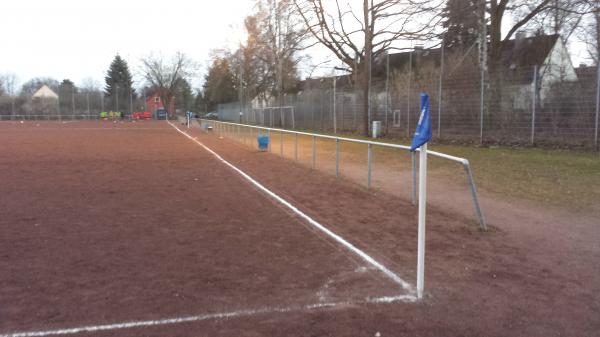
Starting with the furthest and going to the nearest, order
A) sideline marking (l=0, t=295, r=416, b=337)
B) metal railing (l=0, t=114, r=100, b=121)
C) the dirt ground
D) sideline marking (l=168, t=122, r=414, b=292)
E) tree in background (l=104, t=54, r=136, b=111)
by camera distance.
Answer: tree in background (l=104, t=54, r=136, b=111), metal railing (l=0, t=114, r=100, b=121), sideline marking (l=168, t=122, r=414, b=292), the dirt ground, sideline marking (l=0, t=295, r=416, b=337)

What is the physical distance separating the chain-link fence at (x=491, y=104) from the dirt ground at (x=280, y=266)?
990 cm

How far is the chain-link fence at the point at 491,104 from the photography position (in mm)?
16141

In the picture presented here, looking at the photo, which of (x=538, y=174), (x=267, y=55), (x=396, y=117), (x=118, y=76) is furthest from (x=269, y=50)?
(x=118, y=76)

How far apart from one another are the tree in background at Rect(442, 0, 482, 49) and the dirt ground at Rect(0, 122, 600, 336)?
52.5 feet

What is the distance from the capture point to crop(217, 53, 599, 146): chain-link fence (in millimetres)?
16141

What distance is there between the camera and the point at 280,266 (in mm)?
5004

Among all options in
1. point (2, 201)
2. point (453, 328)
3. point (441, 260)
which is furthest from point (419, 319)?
point (2, 201)

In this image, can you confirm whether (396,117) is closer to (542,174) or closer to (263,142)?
(263,142)

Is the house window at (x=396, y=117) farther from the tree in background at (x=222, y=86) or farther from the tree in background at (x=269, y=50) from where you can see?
the tree in background at (x=222, y=86)

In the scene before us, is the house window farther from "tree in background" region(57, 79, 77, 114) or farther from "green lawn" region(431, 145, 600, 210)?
"tree in background" region(57, 79, 77, 114)

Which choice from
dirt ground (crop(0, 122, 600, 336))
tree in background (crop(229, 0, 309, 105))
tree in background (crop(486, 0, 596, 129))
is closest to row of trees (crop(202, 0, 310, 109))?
tree in background (crop(229, 0, 309, 105))

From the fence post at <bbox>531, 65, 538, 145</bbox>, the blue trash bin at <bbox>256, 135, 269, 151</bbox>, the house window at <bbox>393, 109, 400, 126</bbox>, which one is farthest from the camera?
the house window at <bbox>393, 109, 400, 126</bbox>

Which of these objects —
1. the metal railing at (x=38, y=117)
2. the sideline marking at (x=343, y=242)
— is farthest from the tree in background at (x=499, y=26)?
the metal railing at (x=38, y=117)

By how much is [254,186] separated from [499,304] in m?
6.99
